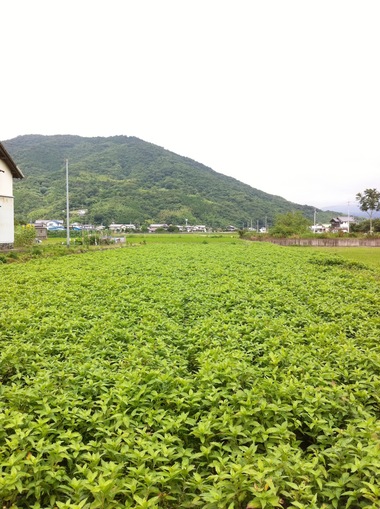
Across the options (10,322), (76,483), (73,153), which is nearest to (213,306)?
(10,322)

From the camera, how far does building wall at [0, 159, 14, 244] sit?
29.5 metres

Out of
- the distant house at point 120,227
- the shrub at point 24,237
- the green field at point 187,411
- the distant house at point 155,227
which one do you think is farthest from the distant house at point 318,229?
the green field at point 187,411

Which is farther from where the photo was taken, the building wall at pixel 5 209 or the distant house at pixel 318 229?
the distant house at pixel 318 229

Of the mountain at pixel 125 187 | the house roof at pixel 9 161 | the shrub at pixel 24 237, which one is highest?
the mountain at pixel 125 187

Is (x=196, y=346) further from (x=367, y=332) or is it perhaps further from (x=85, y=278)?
(x=85, y=278)

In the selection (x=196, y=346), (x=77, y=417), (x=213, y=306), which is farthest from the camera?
(x=213, y=306)

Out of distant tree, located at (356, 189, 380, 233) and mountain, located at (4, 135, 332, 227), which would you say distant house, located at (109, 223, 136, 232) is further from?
distant tree, located at (356, 189, 380, 233)

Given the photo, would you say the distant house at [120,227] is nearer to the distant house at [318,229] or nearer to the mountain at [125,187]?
the mountain at [125,187]

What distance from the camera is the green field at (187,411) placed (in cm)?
280

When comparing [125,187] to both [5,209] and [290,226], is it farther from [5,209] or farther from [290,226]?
[5,209]

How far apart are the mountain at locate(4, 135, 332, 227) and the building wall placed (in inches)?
1781

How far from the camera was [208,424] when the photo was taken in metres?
3.41

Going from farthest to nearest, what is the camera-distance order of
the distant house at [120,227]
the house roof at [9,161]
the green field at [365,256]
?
the distant house at [120,227] < the house roof at [9,161] < the green field at [365,256]

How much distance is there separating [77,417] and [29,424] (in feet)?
1.42
